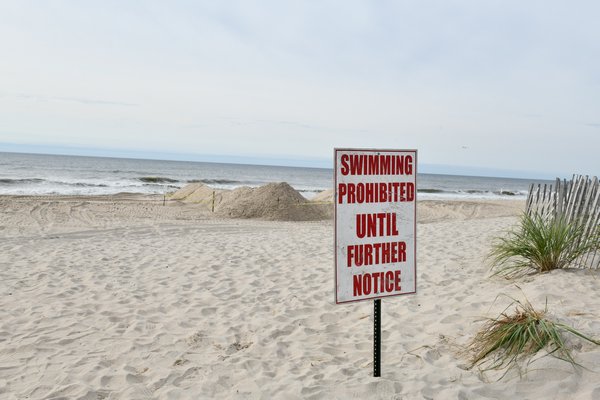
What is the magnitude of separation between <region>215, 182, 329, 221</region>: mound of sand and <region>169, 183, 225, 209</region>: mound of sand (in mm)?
1403

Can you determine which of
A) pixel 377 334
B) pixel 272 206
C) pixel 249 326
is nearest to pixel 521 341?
pixel 377 334

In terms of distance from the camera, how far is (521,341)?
3447mm

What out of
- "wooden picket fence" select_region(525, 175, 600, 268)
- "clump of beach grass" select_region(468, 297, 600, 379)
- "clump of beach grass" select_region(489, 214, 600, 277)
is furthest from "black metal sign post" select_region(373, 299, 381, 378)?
"wooden picket fence" select_region(525, 175, 600, 268)

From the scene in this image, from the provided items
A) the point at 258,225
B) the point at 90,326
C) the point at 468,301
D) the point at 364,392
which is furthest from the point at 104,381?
the point at 258,225

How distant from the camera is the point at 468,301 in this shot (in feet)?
16.9

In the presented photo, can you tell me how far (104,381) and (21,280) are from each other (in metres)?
3.67

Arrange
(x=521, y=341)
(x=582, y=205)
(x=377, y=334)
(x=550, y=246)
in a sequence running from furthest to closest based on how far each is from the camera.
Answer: (x=582, y=205) → (x=550, y=246) → (x=521, y=341) → (x=377, y=334)

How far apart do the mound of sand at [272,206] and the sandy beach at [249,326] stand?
23.1 ft

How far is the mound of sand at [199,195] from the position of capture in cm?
1901

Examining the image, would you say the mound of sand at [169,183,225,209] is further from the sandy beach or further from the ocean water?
the sandy beach

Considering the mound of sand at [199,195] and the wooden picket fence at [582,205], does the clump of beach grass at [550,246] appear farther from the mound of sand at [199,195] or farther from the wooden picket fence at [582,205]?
the mound of sand at [199,195]

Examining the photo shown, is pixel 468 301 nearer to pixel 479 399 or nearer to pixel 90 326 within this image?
pixel 479 399

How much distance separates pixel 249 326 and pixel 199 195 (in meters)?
16.2

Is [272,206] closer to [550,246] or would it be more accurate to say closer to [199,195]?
[199,195]
